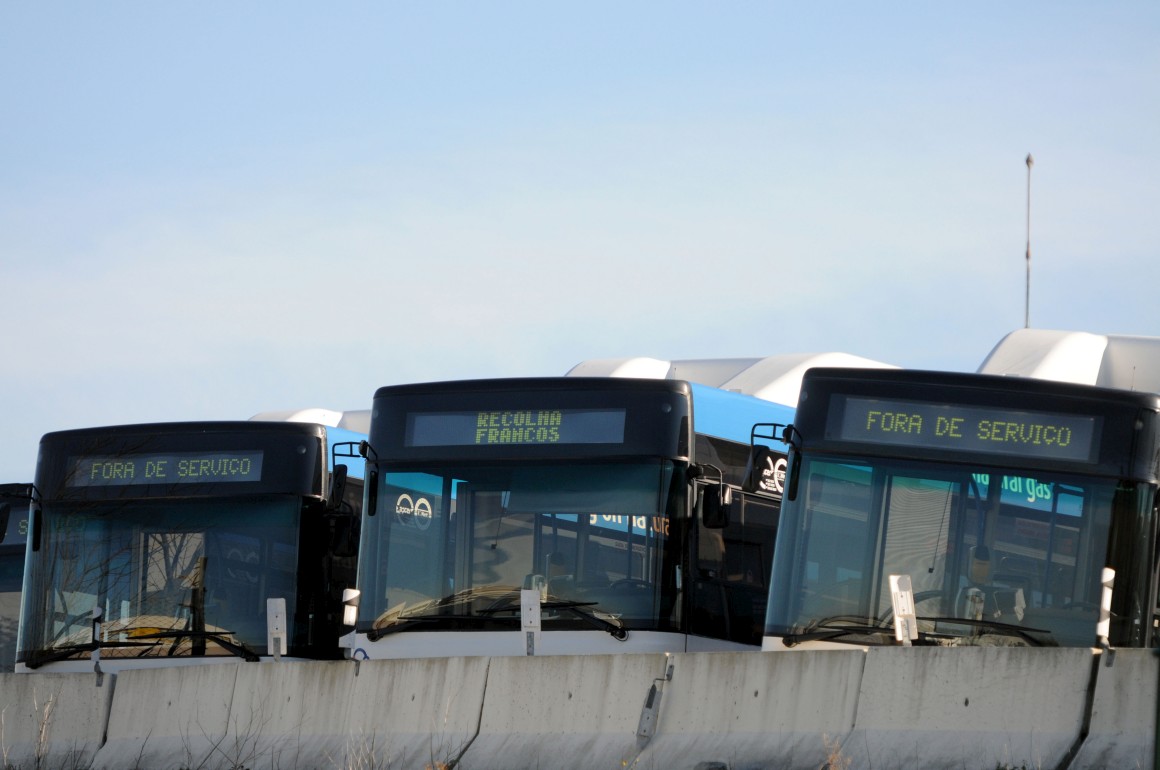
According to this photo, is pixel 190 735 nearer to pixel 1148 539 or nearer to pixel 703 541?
pixel 703 541

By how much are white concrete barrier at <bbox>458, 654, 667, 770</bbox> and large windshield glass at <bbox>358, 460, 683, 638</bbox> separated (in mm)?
2000

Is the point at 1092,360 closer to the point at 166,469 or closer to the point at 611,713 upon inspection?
the point at 166,469

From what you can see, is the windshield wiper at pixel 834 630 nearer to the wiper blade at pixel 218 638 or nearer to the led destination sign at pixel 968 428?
the led destination sign at pixel 968 428

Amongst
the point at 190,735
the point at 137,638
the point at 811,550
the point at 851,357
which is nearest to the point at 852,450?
the point at 811,550

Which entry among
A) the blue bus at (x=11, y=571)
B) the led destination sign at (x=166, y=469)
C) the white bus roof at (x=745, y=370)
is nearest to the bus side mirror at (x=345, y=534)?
the led destination sign at (x=166, y=469)

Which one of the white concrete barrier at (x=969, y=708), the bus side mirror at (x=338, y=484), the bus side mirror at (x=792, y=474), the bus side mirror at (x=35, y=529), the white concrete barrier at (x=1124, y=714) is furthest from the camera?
the bus side mirror at (x=35, y=529)

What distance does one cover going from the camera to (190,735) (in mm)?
12492

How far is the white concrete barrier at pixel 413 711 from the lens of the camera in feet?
37.1

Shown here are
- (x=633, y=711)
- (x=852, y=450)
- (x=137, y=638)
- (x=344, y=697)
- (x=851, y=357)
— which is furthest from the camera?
(x=851, y=357)

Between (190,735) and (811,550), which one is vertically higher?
(811,550)

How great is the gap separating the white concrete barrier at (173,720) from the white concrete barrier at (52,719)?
0.15 metres

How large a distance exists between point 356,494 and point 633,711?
24.0 feet

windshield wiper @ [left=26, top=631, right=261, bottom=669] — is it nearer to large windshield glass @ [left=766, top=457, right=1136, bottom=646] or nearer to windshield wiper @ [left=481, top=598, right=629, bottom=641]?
windshield wiper @ [left=481, top=598, right=629, bottom=641]

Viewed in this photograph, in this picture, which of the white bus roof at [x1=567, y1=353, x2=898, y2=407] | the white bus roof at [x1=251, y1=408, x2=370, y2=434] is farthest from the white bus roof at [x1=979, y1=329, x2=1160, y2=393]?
the white bus roof at [x1=251, y1=408, x2=370, y2=434]
